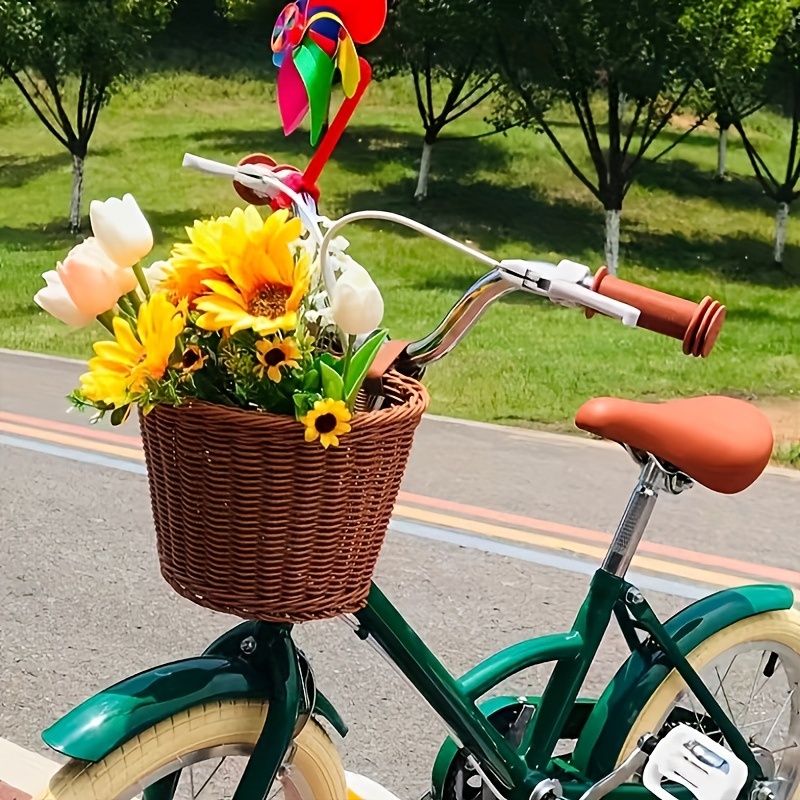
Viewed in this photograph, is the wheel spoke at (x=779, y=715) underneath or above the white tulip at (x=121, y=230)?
underneath

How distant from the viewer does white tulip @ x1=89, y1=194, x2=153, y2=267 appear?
149 cm

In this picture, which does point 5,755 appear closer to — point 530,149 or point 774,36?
point 774,36

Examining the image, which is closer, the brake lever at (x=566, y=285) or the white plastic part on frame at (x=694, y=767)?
the brake lever at (x=566, y=285)

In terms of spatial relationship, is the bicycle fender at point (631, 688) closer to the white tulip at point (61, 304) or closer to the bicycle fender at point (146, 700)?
the bicycle fender at point (146, 700)

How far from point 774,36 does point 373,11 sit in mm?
14094

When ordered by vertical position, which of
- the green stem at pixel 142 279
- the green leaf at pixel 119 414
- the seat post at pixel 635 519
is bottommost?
the seat post at pixel 635 519

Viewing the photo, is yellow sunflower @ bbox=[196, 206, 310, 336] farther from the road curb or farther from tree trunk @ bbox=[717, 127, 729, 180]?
tree trunk @ bbox=[717, 127, 729, 180]

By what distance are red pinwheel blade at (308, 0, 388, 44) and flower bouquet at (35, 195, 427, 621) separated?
35 centimetres

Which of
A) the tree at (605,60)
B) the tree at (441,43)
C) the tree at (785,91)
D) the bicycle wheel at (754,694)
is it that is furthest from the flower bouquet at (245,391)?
the tree at (785,91)

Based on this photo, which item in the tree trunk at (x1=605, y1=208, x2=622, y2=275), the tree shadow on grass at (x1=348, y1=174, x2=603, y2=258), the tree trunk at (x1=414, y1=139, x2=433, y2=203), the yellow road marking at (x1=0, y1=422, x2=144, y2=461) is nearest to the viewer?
the yellow road marking at (x1=0, y1=422, x2=144, y2=461)

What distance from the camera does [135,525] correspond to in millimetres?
4859

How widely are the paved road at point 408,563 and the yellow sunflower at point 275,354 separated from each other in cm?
187

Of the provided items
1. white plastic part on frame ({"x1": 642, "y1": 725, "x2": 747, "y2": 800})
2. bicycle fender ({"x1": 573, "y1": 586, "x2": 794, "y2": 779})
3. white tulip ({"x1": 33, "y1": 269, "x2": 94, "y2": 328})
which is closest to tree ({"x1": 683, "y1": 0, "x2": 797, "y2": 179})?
bicycle fender ({"x1": 573, "y1": 586, "x2": 794, "y2": 779})

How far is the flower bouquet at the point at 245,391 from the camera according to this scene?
4.84 ft
